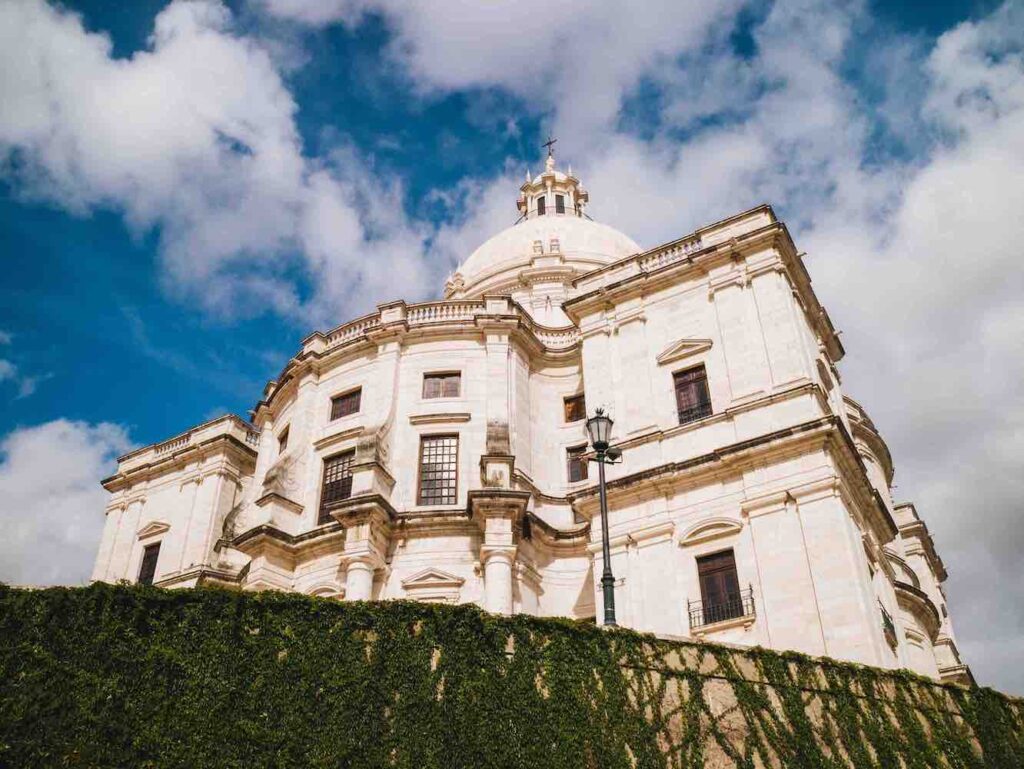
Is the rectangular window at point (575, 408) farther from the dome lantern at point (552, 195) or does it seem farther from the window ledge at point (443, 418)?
the dome lantern at point (552, 195)

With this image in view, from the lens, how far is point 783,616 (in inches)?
766

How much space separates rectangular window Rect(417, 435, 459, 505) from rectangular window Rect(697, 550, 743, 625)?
9.54 meters

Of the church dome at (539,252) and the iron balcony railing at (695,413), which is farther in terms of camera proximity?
the church dome at (539,252)

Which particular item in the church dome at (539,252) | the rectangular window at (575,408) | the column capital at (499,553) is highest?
the church dome at (539,252)

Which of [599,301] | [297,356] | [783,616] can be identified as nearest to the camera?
[783,616]

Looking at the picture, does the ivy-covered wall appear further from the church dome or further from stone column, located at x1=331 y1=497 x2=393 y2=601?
the church dome

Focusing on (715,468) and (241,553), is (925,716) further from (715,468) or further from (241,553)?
(241,553)

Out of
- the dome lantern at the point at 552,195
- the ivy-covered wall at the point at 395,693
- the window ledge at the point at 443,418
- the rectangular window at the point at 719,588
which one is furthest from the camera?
the dome lantern at the point at 552,195

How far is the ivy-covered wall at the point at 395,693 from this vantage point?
11.2 metres

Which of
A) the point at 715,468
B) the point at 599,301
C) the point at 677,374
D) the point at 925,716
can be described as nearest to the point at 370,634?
the point at 925,716

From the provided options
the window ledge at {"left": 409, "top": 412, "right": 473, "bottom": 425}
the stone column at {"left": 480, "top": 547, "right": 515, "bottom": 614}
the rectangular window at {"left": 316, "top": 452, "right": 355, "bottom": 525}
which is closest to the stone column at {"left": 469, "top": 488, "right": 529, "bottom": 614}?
the stone column at {"left": 480, "top": 547, "right": 515, "bottom": 614}

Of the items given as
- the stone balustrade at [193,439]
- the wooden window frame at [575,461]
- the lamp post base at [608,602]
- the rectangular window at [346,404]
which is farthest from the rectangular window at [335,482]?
the lamp post base at [608,602]

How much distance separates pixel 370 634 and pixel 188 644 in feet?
8.79

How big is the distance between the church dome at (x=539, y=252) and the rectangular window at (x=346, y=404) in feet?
48.9
